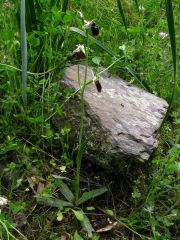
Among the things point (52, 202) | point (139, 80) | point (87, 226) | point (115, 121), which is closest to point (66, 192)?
point (52, 202)

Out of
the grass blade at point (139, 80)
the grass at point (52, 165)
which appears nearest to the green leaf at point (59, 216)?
the grass at point (52, 165)

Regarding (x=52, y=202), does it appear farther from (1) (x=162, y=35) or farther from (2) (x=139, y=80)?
(1) (x=162, y=35)

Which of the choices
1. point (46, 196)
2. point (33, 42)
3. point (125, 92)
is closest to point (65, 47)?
point (33, 42)

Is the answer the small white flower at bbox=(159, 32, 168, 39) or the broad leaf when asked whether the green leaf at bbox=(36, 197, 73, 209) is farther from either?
the small white flower at bbox=(159, 32, 168, 39)

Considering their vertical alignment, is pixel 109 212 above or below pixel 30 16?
below

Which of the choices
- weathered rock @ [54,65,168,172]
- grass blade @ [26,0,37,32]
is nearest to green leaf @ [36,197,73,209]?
weathered rock @ [54,65,168,172]

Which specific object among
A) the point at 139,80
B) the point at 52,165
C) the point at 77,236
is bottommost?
the point at 77,236

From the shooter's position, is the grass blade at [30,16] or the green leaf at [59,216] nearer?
the green leaf at [59,216]

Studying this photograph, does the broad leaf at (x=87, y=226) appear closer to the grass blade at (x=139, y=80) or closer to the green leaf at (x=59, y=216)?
the green leaf at (x=59, y=216)

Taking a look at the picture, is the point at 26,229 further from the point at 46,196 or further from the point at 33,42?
the point at 33,42
